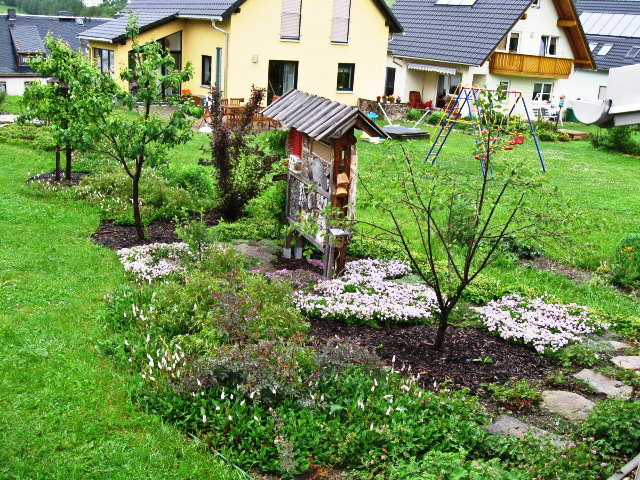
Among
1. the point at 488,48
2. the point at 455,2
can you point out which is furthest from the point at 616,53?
the point at 488,48

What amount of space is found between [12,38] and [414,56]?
2366 centimetres

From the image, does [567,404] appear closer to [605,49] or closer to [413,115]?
[413,115]

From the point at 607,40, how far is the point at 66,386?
38877mm

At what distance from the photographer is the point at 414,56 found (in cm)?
3150

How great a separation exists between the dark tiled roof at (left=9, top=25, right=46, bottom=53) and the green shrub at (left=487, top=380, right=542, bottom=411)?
37932 mm

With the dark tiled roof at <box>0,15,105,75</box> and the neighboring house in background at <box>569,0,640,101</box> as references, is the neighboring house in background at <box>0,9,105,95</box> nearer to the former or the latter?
the dark tiled roof at <box>0,15,105,75</box>

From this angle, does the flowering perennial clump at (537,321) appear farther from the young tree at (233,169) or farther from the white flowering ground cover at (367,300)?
the young tree at (233,169)

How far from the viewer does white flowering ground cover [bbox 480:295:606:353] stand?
764 centimetres

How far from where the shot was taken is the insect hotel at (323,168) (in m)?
8.37

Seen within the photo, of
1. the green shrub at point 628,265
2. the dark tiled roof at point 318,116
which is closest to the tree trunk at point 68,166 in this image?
the dark tiled roof at point 318,116

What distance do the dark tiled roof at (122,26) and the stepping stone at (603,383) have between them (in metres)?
22.2

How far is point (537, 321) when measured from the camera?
8102mm

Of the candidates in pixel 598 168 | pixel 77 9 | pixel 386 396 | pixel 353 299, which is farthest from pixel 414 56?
pixel 77 9

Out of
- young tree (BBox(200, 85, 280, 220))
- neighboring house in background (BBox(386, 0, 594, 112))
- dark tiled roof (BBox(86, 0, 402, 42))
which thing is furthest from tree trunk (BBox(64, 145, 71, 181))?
neighboring house in background (BBox(386, 0, 594, 112))
